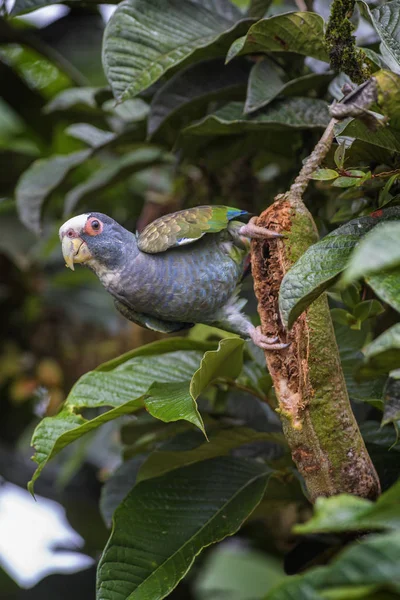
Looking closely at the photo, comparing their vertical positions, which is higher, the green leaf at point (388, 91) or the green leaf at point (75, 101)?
the green leaf at point (388, 91)

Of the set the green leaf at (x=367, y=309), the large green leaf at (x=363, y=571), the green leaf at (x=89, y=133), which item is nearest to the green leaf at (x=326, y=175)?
the green leaf at (x=367, y=309)

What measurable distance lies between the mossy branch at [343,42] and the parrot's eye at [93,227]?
0.50m

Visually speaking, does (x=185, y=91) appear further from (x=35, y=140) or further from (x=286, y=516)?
(x=35, y=140)

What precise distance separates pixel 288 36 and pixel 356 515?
90 cm

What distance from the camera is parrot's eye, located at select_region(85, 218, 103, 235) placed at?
1256 millimetres

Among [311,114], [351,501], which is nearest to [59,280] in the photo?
[311,114]

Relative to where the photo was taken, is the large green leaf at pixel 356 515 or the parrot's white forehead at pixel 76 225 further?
the parrot's white forehead at pixel 76 225

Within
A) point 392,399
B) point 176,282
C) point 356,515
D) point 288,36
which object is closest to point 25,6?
point 288,36

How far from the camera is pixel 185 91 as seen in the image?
142 cm

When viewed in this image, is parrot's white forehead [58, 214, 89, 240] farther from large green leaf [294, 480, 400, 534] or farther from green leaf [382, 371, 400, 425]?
large green leaf [294, 480, 400, 534]

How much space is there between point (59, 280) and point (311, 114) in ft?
5.27

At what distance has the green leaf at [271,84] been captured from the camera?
1.27m

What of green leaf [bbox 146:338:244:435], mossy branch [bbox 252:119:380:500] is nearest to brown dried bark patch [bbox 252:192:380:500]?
mossy branch [bbox 252:119:380:500]

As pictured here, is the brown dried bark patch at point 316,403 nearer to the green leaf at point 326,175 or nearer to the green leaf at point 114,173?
the green leaf at point 326,175
